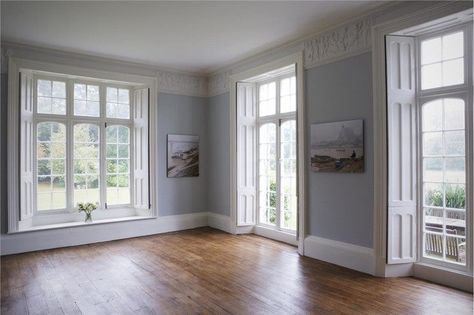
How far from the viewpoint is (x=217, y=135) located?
283 inches

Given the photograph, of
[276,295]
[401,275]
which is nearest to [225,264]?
[276,295]

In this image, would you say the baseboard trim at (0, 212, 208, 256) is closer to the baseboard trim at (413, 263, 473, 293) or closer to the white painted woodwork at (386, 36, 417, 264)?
the white painted woodwork at (386, 36, 417, 264)

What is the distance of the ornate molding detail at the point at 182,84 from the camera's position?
22.6 feet

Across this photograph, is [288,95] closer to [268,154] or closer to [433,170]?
[268,154]

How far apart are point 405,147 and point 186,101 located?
4.59m

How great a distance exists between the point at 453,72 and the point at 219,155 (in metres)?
4.51

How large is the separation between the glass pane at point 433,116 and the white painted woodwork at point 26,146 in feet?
19.8

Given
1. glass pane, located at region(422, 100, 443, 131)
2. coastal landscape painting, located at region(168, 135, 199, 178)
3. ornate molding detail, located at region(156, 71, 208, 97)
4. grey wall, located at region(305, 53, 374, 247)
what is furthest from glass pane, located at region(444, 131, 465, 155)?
ornate molding detail, located at region(156, 71, 208, 97)

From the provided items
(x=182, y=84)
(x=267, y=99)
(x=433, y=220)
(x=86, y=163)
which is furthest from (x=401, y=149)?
(x=86, y=163)

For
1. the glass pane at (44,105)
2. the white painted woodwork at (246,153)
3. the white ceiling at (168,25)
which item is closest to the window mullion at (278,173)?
the white painted woodwork at (246,153)

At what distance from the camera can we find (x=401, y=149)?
4125 millimetres

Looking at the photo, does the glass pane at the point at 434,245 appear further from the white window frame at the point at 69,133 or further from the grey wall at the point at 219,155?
the white window frame at the point at 69,133

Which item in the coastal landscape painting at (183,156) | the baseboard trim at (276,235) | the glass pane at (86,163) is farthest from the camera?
the coastal landscape painting at (183,156)

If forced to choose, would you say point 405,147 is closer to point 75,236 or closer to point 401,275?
point 401,275
